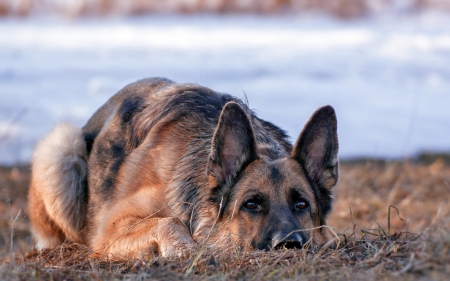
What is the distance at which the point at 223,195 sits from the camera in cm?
437

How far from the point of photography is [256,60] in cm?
1633

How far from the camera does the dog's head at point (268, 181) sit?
4.07 m

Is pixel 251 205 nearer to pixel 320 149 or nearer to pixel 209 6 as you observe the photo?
pixel 320 149

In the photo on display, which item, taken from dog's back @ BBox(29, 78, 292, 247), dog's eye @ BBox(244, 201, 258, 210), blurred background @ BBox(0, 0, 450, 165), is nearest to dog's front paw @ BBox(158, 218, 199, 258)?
dog's back @ BBox(29, 78, 292, 247)

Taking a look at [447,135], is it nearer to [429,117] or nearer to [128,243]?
[429,117]

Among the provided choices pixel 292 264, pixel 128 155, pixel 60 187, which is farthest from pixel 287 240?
pixel 60 187

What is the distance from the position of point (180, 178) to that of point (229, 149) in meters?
0.58

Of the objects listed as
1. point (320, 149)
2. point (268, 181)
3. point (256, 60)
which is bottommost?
point (256, 60)

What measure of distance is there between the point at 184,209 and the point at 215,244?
412 millimetres

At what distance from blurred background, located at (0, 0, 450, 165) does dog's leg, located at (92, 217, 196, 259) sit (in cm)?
417

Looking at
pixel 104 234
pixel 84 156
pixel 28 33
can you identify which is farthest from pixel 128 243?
pixel 28 33

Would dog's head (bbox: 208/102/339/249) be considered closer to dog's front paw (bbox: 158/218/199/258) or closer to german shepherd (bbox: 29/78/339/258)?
german shepherd (bbox: 29/78/339/258)

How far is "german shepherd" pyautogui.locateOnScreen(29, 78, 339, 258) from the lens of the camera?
4180mm

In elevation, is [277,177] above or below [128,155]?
above
